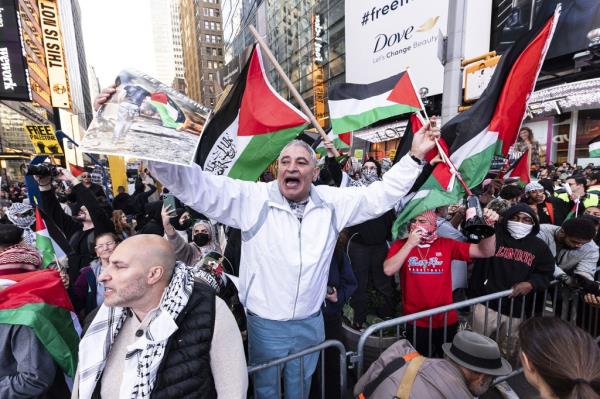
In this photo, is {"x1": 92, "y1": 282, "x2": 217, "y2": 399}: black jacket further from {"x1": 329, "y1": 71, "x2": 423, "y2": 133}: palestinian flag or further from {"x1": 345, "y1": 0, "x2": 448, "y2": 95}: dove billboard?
{"x1": 345, "y1": 0, "x2": 448, "y2": 95}: dove billboard

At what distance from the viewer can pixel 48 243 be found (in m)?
3.13

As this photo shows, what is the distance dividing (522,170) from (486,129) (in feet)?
10.2

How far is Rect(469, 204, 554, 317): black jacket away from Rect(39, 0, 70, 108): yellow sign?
28685mm

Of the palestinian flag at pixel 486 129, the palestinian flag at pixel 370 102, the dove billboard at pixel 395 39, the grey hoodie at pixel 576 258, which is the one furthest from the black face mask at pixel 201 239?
the dove billboard at pixel 395 39

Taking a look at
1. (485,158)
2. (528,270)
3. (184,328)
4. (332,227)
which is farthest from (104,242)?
(528,270)

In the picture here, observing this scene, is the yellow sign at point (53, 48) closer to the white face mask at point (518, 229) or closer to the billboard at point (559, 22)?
the billboard at point (559, 22)

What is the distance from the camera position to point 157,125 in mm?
1568

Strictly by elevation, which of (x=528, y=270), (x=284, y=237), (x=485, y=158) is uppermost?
(x=485, y=158)

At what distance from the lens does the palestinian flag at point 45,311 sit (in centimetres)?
176

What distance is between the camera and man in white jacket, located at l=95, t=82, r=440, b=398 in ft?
6.77

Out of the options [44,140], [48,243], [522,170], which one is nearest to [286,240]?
[48,243]

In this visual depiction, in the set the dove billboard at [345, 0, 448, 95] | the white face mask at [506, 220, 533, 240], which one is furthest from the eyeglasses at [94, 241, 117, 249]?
the dove billboard at [345, 0, 448, 95]

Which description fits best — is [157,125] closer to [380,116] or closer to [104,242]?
[104,242]

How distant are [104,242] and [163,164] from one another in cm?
207
